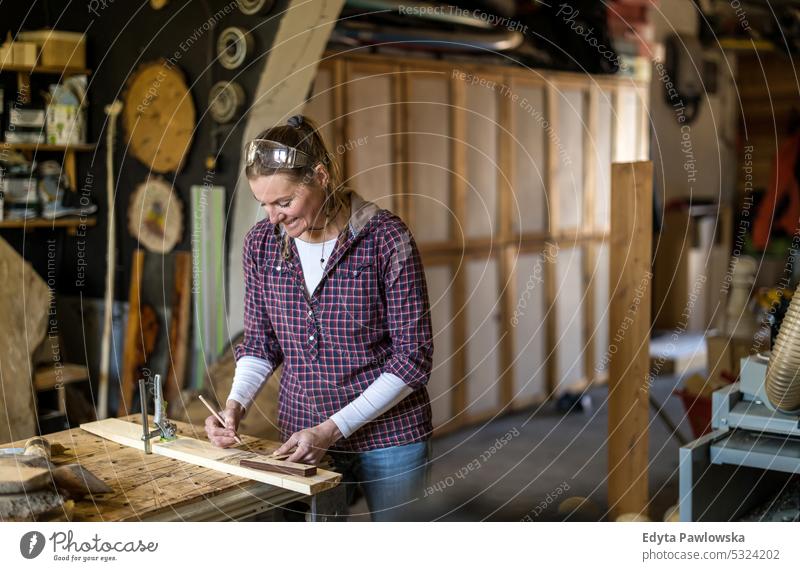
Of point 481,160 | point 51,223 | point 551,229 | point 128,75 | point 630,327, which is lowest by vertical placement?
point 630,327

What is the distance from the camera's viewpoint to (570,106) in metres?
A: 5.85

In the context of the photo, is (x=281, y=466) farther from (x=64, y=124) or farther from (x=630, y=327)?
(x=64, y=124)

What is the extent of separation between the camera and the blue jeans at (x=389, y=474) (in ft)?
7.86

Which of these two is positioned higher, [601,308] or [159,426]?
[159,426]

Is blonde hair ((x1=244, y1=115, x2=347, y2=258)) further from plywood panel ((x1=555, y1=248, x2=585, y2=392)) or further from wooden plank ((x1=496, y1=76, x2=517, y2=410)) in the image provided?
plywood panel ((x1=555, y1=248, x2=585, y2=392))

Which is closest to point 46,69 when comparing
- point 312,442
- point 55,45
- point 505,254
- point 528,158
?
point 55,45

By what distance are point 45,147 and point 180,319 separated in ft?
2.84

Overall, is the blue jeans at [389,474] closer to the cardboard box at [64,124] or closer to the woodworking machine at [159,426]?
the woodworking machine at [159,426]

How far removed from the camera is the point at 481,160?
209 inches

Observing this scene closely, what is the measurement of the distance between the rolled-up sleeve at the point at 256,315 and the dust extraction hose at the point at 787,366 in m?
1.26

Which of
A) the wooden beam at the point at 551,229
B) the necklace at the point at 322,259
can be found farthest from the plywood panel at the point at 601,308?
the necklace at the point at 322,259

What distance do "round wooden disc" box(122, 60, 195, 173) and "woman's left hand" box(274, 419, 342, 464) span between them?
1907 millimetres
